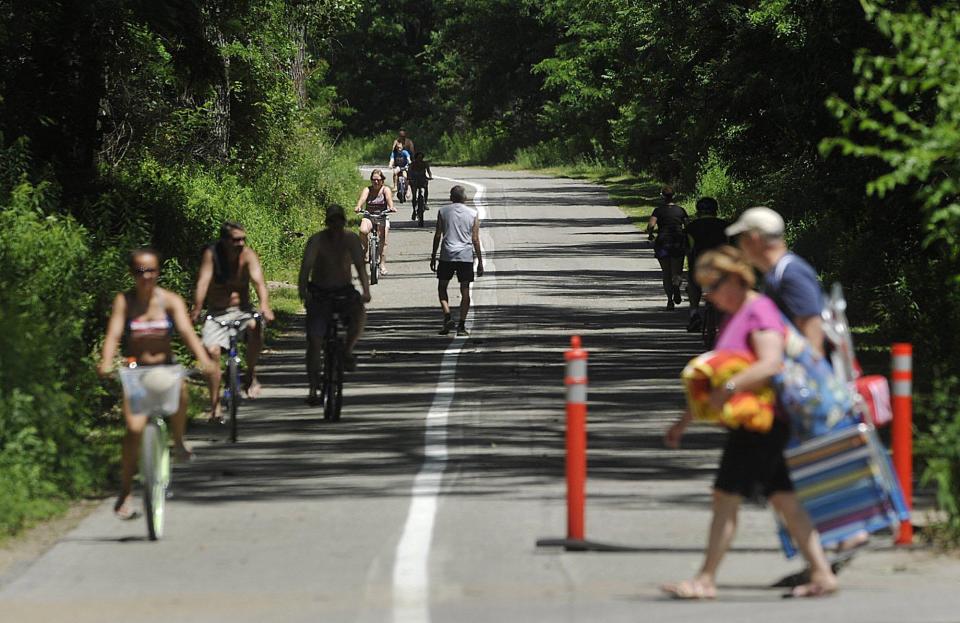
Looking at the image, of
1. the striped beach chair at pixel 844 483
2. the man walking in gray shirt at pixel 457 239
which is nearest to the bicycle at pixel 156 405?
the striped beach chair at pixel 844 483

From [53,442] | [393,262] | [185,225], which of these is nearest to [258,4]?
[185,225]

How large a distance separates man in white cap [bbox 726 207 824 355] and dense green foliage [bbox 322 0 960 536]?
6.46 ft

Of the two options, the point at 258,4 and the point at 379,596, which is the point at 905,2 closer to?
the point at 379,596

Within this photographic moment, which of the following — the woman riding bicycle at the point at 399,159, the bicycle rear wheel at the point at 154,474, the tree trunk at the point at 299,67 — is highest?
the tree trunk at the point at 299,67

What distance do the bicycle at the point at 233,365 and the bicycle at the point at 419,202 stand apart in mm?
28516

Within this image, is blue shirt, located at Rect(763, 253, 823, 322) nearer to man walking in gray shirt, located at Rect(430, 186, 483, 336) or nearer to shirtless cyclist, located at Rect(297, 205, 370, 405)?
shirtless cyclist, located at Rect(297, 205, 370, 405)

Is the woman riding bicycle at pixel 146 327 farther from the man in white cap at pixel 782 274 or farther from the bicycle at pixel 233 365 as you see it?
the man in white cap at pixel 782 274

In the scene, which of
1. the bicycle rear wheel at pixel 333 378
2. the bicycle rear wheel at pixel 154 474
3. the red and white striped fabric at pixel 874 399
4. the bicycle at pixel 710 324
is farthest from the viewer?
the bicycle at pixel 710 324

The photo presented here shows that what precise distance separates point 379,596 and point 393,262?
88.6 feet

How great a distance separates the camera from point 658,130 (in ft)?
165

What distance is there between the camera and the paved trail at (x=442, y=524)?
8625mm

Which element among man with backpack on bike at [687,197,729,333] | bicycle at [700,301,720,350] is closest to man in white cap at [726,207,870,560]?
man with backpack on bike at [687,197,729,333]

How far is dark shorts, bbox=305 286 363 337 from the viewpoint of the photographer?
16094 millimetres

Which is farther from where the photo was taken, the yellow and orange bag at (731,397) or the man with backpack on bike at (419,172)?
the man with backpack on bike at (419,172)
